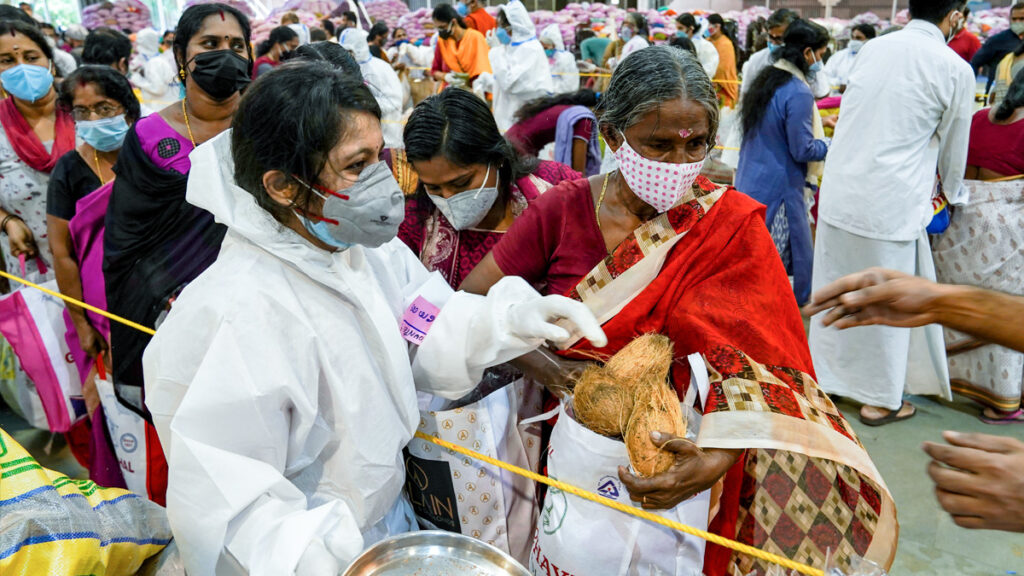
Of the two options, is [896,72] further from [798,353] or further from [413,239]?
[413,239]

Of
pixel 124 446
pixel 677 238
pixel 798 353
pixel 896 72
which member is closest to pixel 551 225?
pixel 677 238

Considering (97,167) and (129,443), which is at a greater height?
(97,167)

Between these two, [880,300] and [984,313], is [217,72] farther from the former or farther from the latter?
[984,313]

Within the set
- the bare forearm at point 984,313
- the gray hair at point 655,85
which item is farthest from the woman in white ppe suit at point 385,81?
the bare forearm at point 984,313

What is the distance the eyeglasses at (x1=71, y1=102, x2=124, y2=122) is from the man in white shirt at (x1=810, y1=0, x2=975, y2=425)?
3197mm

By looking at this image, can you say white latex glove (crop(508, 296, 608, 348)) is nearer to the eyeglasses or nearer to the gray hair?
the gray hair

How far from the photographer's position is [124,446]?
2.60 meters

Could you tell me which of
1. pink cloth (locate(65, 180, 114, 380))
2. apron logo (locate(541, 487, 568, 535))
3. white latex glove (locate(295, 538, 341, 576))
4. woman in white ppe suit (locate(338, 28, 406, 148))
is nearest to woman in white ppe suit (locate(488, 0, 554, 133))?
woman in white ppe suit (locate(338, 28, 406, 148))

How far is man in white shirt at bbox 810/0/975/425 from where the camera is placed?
10.3ft

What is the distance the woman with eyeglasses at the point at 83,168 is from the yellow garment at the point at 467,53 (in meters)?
5.97

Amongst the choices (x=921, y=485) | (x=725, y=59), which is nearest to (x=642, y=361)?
(x=921, y=485)

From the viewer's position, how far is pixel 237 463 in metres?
1.25

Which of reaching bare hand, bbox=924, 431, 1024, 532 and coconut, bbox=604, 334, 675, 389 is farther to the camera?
coconut, bbox=604, 334, 675, 389

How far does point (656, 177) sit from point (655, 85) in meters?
0.21
